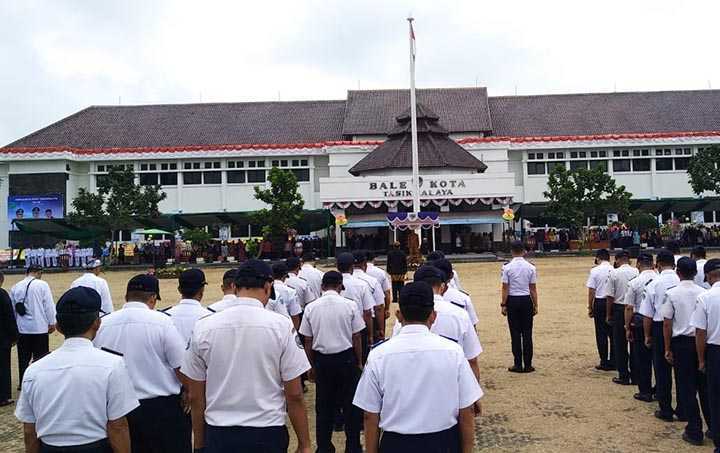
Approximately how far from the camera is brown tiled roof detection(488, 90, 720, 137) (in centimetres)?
4341

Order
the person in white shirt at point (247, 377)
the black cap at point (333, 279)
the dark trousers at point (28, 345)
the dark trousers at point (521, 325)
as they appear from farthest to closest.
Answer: the dark trousers at point (521, 325) → the dark trousers at point (28, 345) → the black cap at point (333, 279) → the person in white shirt at point (247, 377)

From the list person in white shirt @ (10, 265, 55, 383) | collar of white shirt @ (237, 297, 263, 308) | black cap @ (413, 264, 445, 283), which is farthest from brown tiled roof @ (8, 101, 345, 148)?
collar of white shirt @ (237, 297, 263, 308)

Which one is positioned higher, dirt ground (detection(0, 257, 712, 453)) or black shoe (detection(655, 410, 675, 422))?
black shoe (detection(655, 410, 675, 422))

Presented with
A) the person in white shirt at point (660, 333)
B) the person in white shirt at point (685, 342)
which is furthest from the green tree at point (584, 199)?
the person in white shirt at point (685, 342)

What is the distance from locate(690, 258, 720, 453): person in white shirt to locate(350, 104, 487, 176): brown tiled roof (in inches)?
1203

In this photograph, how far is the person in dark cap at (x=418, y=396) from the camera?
2.92m

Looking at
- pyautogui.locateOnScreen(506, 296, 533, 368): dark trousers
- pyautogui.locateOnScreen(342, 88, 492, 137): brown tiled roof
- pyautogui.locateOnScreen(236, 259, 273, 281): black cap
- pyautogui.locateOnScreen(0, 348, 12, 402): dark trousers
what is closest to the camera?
pyautogui.locateOnScreen(236, 259, 273, 281): black cap

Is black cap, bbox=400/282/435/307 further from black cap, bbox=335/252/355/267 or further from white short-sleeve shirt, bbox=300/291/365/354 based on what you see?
black cap, bbox=335/252/355/267

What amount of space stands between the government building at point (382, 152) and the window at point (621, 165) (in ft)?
0.24

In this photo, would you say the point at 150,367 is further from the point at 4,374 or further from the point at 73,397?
the point at 4,374

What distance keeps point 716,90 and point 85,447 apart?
176 ft

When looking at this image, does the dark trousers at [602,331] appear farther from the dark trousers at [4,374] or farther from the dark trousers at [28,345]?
the dark trousers at [4,374]

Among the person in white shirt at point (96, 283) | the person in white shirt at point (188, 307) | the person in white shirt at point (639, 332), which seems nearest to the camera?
the person in white shirt at point (188, 307)

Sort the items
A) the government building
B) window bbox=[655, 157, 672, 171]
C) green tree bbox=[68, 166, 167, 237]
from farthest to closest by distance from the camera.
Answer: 1. window bbox=[655, 157, 672, 171]
2. the government building
3. green tree bbox=[68, 166, 167, 237]
